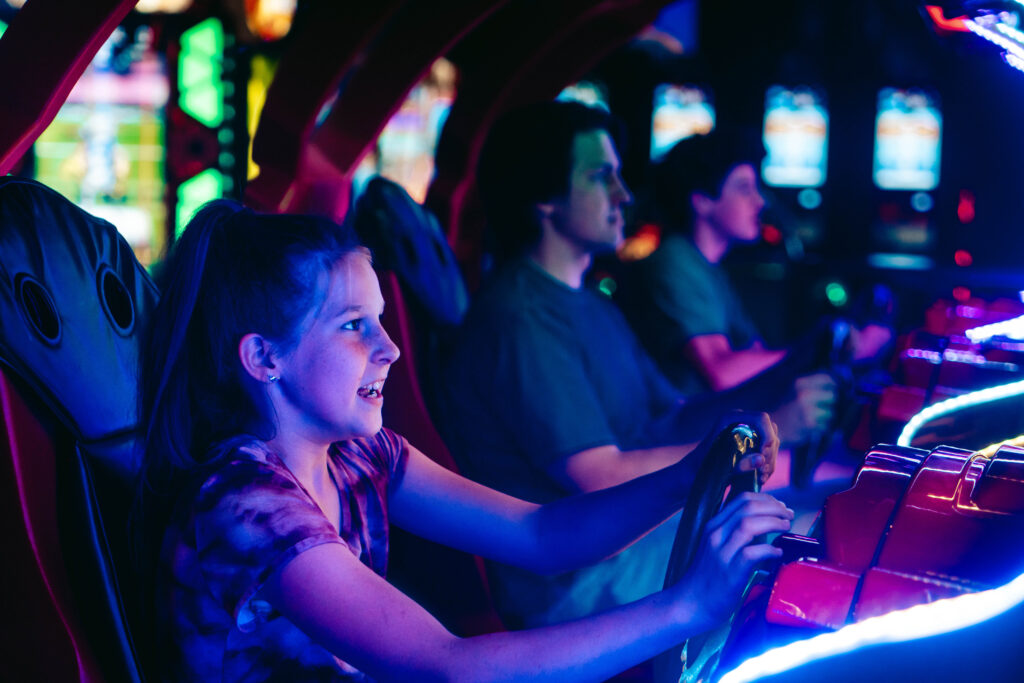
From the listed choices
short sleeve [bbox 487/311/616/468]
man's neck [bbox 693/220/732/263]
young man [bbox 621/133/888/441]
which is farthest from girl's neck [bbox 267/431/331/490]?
man's neck [bbox 693/220/732/263]

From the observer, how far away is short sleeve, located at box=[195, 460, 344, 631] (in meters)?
0.87

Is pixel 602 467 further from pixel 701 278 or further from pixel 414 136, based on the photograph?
pixel 414 136

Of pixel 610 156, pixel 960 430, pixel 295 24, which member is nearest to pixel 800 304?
pixel 295 24

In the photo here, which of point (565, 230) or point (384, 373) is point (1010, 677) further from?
point (565, 230)

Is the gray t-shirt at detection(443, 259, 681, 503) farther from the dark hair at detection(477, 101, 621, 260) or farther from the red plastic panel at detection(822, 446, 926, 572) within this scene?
the red plastic panel at detection(822, 446, 926, 572)

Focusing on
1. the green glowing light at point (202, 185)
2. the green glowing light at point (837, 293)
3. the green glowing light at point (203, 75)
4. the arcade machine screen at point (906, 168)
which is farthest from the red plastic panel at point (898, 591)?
the arcade machine screen at point (906, 168)

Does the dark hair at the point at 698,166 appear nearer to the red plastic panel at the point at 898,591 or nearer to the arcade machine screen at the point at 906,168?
the red plastic panel at the point at 898,591

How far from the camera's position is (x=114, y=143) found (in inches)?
260

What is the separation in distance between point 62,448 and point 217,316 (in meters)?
0.18

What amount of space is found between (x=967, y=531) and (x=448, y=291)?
44.6 inches

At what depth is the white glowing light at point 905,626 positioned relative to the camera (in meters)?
0.61

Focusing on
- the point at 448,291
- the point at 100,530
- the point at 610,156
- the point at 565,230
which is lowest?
the point at 100,530

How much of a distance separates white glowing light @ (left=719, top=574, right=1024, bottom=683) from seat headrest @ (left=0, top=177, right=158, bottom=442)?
0.62 meters

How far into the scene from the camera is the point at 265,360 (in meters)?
1.00
